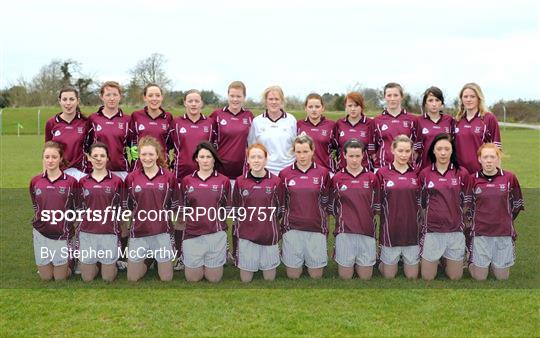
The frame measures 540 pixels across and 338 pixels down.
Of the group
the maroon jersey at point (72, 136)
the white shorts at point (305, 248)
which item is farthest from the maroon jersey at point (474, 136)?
the maroon jersey at point (72, 136)

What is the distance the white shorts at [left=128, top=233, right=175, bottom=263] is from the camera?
5.79 m

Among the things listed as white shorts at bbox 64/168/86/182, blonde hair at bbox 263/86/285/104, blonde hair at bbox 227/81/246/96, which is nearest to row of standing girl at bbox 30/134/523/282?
white shorts at bbox 64/168/86/182

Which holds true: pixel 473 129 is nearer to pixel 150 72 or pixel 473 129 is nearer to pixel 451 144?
pixel 451 144

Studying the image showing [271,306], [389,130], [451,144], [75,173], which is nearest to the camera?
[271,306]

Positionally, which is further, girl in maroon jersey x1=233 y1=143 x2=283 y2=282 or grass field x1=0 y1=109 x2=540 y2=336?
girl in maroon jersey x1=233 y1=143 x2=283 y2=282

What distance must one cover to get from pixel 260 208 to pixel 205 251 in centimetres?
66

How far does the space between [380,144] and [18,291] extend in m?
3.79

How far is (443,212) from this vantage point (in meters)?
5.82

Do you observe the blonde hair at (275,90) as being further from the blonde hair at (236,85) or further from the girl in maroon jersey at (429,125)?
the girl in maroon jersey at (429,125)

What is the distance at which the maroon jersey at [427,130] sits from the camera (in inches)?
251

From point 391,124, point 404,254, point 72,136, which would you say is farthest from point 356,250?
point 72,136

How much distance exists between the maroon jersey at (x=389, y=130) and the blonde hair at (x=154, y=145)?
88.3 inches

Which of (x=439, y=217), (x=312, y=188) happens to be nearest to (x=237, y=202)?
(x=312, y=188)

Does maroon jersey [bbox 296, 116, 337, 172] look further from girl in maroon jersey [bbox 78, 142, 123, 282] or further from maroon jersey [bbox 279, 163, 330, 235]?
girl in maroon jersey [bbox 78, 142, 123, 282]
